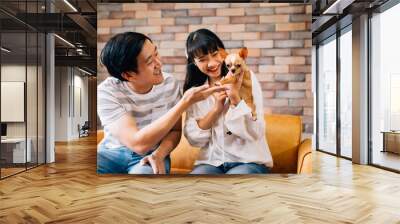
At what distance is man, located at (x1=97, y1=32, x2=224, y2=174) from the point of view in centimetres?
591

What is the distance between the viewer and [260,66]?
6.13 meters

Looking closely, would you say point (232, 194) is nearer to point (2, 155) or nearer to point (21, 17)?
point (2, 155)

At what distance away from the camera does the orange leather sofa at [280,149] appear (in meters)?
6.01

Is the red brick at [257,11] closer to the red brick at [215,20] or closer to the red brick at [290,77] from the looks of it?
the red brick at [215,20]

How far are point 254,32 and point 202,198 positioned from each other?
2.68 metres

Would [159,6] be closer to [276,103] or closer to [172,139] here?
[172,139]

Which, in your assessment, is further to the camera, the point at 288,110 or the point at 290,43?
the point at 290,43

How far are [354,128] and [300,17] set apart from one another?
10.1 feet

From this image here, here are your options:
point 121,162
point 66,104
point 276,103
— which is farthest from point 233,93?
point 66,104

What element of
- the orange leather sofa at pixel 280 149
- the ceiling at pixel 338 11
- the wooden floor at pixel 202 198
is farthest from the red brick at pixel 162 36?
the ceiling at pixel 338 11

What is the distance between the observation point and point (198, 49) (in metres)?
6.09

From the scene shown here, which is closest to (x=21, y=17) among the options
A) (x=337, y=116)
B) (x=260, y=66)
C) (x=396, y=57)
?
(x=260, y=66)

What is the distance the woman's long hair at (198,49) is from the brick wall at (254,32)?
9cm

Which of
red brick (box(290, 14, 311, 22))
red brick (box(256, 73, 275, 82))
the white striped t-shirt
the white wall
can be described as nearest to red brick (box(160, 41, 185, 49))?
the white striped t-shirt
